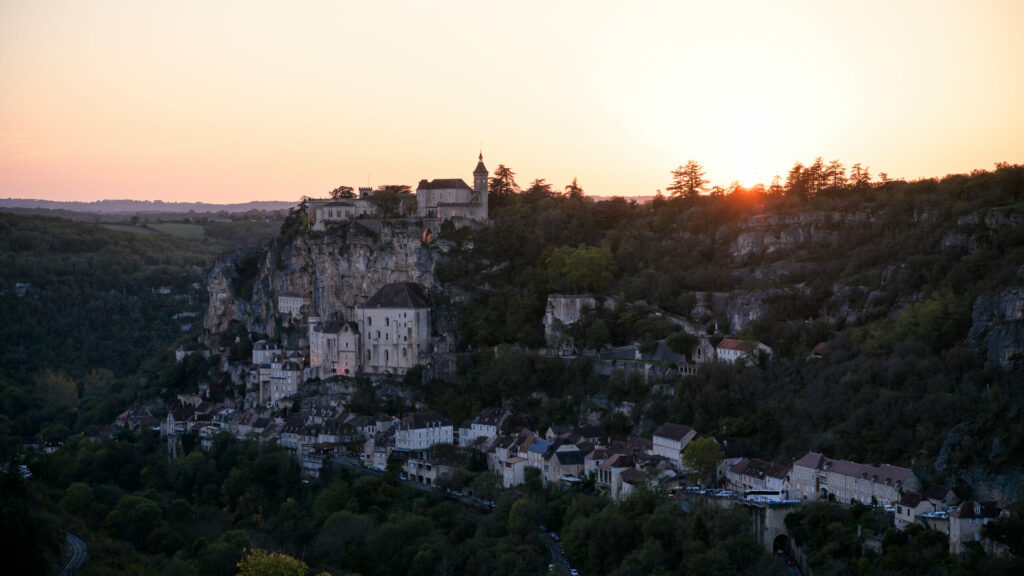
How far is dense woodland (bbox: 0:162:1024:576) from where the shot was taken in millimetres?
38781

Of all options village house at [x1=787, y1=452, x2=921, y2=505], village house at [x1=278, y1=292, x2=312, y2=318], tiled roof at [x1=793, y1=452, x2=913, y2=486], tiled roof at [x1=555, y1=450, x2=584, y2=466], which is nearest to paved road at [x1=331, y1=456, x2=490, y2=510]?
tiled roof at [x1=555, y1=450, x2=584, y2=466]

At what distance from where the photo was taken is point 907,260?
→ 5050cm

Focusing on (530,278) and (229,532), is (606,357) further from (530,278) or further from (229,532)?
(229,532)

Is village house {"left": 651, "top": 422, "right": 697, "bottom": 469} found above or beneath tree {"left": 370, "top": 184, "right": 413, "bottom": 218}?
beneath

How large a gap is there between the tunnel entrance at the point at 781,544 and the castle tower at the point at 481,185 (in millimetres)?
34556

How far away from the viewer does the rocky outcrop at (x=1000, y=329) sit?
4122cm

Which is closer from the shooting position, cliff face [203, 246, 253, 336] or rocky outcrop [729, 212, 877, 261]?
rocky outcrop [729, 212, 877, 261]

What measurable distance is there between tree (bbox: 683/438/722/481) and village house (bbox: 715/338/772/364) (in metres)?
7.83

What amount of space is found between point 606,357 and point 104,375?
162 feet

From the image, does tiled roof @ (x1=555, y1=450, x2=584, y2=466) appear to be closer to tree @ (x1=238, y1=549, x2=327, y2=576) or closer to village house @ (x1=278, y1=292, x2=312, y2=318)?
→ tree @ (x1=238, y1=549, x2=327, y2=576)

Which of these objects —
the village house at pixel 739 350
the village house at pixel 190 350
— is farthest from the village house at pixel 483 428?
the village house at pixel 190 350

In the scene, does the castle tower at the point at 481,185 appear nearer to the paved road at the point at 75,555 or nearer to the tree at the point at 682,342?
the tree at the point at 682,342

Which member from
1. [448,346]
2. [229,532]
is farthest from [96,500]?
[448,346]

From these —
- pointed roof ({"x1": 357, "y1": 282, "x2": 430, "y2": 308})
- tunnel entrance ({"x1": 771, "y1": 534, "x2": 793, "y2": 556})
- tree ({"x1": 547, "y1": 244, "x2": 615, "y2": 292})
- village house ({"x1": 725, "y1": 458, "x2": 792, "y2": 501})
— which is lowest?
tunnel entrance ({"x1": 771, "y1": 534, "x2": 793, "y2": 556})
